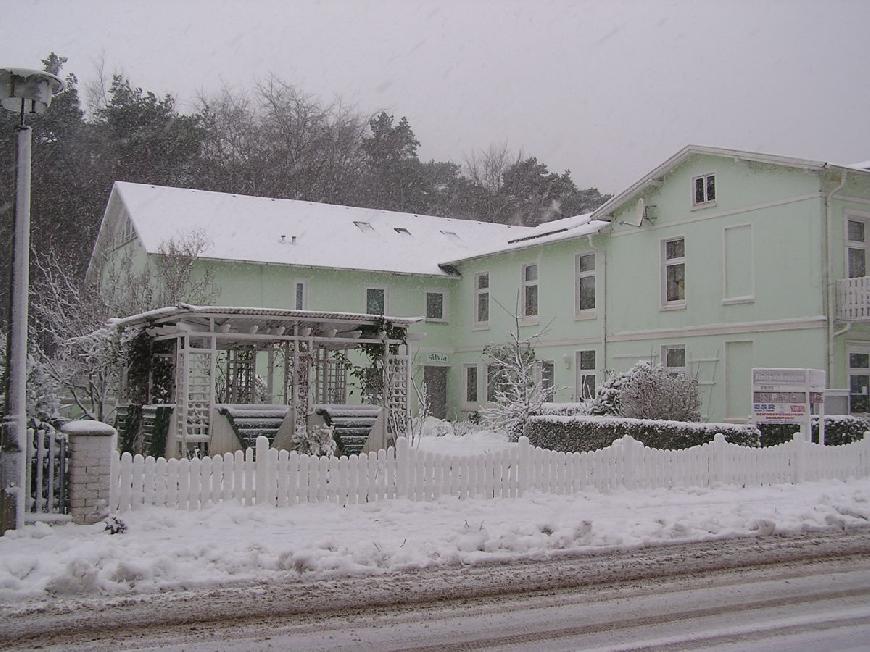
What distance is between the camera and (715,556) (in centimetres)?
964

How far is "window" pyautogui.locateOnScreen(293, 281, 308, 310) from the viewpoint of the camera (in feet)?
99.5

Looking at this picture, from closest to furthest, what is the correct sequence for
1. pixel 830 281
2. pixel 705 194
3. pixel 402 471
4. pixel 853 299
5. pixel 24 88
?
pixel 24 88 < pixel 402 471 < pixel 853 299 < pixel 830 281 < pixel 705 194

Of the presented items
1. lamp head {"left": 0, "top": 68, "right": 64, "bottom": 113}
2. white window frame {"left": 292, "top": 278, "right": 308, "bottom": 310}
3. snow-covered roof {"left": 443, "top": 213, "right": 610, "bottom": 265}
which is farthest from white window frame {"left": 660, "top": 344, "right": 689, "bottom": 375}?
lamp head {"left": 0, "top": 68, "right": 64, "bottom": 113}

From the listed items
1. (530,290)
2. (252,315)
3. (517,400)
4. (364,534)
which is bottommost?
(364,534)

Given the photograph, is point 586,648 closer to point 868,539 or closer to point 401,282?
point 868,539

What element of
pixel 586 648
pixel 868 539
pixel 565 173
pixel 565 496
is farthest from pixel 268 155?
pixel 586 648

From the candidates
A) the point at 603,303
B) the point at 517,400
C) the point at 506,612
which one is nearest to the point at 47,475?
the point at 506,612

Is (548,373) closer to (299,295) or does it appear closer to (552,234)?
(552,234)

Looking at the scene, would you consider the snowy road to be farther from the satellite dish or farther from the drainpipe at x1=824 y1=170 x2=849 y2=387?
the satellite dish

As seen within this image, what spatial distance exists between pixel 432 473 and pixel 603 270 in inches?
645

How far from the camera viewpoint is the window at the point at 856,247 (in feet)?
72.1

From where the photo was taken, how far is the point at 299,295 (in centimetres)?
3058

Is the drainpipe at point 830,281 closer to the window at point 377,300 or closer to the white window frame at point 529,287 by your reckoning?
the white window frame at point 529,287

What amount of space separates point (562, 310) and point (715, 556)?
19455mm
